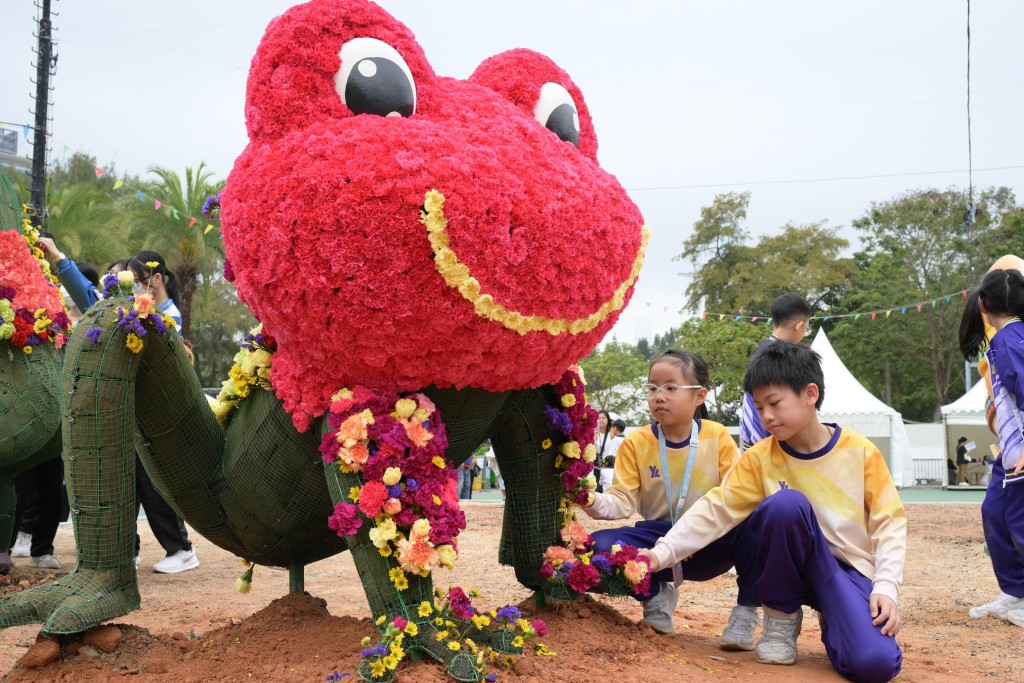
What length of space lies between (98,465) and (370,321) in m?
1.10

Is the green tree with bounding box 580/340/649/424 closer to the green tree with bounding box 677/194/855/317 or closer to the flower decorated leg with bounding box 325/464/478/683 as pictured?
the green tree with bounding box 677/194/855/317

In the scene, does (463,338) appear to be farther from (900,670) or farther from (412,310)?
(900,670)

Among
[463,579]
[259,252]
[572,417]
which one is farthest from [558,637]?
[463,579]

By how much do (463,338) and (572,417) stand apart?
3.42 ft

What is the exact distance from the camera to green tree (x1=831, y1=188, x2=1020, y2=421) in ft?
94.1

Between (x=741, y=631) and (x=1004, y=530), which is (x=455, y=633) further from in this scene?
(x=1004, y=530)

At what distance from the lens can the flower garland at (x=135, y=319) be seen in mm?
3039

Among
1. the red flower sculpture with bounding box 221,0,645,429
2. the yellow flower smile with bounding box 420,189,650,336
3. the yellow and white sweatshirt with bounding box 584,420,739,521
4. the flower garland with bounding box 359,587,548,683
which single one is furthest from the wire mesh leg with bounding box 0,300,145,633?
the yellow and white sweatshirt with bounding box 584,420,739,521

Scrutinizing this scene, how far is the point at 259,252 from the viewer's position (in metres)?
2.79

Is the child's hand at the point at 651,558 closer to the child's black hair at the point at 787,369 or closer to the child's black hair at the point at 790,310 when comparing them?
the child's black hair at the point at 787,369

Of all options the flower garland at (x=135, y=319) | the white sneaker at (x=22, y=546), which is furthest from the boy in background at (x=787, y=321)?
the white sneaker at (x=22, y=546)

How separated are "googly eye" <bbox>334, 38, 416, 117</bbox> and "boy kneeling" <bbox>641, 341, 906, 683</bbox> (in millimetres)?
1760

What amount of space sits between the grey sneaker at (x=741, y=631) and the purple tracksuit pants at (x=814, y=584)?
0.10 meters

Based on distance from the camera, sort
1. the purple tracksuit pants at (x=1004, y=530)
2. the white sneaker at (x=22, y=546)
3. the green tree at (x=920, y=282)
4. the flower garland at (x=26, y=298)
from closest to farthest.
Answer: the flower garland at (x=26, y=298) < the purple tracksuit pants at (x=1004, y=530) < the white sneaker at (x=22, y=546) < the green tree at (x=920, y=282)
